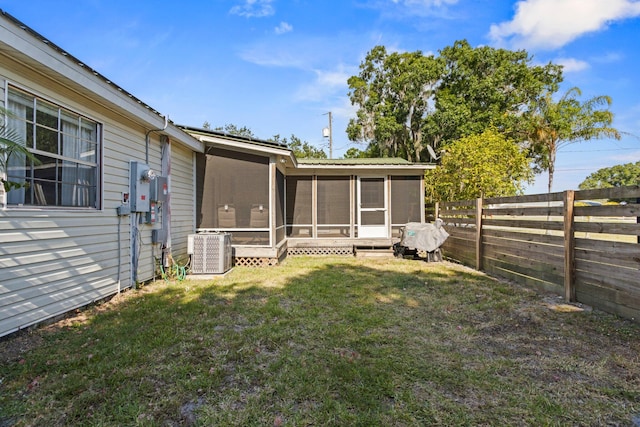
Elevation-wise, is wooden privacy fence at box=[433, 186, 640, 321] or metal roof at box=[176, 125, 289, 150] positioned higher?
metal roof at box=[176, 125, 289, 150]

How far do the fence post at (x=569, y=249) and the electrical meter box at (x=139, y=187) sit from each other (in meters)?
6.02

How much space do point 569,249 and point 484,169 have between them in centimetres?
451

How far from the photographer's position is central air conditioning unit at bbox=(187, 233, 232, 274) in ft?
19.8

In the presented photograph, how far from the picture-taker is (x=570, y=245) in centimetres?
413

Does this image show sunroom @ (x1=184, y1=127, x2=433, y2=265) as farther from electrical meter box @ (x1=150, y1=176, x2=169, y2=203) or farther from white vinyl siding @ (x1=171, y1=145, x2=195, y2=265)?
electrical meter box @ (x1=150, y1=176, x2=169, y2=203)

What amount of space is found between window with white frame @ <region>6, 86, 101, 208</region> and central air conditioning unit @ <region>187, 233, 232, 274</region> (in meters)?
1.96

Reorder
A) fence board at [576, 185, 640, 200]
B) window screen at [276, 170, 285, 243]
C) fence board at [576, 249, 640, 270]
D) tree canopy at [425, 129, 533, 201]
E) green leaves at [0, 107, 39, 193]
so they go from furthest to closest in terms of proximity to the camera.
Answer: tree canopy at [425, 129, 533, 201] → window screen at [276, 170, 285, 243] → fence board at [576, 185, 640, 200] → fence board at [576, 249, 640, 270] → green leaves at [0, 107, 39, 193]

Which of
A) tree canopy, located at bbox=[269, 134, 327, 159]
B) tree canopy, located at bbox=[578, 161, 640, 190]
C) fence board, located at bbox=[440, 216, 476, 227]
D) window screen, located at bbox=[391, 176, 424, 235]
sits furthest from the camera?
tree canopy, located at bbox=[578, 161, 640, 190]

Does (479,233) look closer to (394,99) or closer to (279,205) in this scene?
(279,205)

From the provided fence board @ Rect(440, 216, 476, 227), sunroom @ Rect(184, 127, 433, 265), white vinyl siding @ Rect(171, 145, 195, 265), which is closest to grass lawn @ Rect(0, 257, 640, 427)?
white vinyl siding @ Rect(171, 145, 195, 265)

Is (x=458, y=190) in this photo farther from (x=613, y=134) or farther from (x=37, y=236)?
(x=613, y=134)

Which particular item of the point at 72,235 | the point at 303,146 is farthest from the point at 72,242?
the point at 303,146

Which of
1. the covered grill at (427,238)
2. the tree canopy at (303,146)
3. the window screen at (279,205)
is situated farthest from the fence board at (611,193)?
the tree canopy at (303,146)

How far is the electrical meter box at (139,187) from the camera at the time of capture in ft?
16.4
